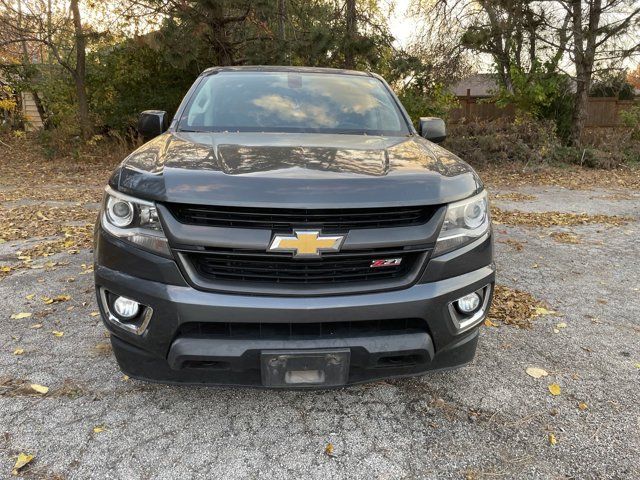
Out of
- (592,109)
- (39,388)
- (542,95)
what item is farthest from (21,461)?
(592,109)

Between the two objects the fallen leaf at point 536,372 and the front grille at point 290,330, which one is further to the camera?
the fallen leaf at point 536,372

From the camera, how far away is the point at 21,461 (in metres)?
2.07

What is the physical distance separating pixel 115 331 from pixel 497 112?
1634 cm

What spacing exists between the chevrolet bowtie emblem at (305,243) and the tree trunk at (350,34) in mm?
9805

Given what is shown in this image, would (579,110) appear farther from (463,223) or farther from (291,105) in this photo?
(463,223)

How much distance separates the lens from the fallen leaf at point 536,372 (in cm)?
281

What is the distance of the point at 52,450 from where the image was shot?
7.04 feet

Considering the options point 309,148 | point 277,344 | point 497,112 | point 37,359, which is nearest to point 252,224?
point 277,344

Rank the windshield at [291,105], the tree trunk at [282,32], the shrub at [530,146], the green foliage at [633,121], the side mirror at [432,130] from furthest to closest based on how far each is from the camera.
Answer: the green foliage at [633,121] → the shrub at [530,146] → the tree trunk at [282,32] → the side mirror at [432,130] → the windshield at [291,105]

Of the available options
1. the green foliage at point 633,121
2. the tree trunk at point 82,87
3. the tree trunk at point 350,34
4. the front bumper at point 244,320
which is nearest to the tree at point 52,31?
the tree trunk at point 82,87

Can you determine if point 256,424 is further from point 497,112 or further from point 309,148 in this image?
point 497,112

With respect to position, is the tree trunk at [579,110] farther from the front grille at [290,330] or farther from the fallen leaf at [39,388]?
the fallen leaf at [39,388]

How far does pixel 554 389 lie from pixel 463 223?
1.21 meters

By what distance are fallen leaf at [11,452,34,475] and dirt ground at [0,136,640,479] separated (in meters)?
Answer: 0.02
